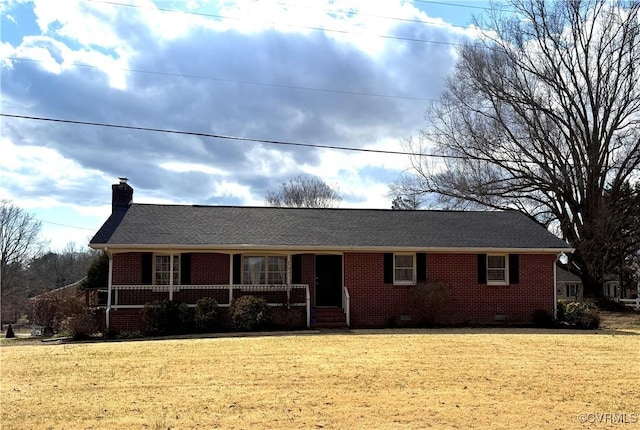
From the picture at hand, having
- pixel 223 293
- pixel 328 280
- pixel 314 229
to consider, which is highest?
pixel 314 229

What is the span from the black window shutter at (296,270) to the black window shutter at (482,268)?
254 inches

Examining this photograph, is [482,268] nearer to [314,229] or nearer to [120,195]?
[314,229]

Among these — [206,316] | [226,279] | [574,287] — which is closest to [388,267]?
[226,279]

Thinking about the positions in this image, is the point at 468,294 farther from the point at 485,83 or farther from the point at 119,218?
the point at 485,83

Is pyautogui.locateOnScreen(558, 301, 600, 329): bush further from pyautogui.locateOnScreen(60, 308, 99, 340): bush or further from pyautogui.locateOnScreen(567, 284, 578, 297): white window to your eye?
pyautogui.locateOnScreen(567, 284, 578, 297): white window

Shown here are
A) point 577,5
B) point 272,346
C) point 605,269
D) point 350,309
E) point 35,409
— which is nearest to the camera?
point 35,409

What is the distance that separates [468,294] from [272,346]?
31.2 feet

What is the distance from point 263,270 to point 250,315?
2.97 m

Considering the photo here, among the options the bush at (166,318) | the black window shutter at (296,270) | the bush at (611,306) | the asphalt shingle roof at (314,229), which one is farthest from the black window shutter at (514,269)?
the bush at (611,306)

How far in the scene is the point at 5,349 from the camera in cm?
1541

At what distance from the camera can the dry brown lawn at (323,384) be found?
25.0ft

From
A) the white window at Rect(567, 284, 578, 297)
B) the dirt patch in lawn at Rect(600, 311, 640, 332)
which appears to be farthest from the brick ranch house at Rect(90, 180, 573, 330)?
the white window at Rect(567, 284, 578, 297)

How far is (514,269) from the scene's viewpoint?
21734 mm

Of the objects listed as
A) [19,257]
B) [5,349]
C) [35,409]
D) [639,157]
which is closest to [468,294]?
[5,349]
